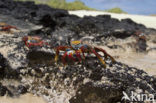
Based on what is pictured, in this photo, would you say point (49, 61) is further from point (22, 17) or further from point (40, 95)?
point (22, 17)

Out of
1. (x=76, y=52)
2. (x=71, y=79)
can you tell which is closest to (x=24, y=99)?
(x=71, y=79)

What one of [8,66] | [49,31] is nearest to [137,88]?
[8,66]

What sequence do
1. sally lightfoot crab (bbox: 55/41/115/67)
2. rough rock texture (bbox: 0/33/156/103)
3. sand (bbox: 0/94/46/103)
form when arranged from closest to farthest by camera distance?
rough rock texture (bbox: 0/33/156/103)
sand (bbox: 0/94/46/103)
sally lightfoot crab (bbox: 55/41/115/67)

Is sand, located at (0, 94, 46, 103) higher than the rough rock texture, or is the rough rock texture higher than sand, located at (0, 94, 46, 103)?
the rough rock texture

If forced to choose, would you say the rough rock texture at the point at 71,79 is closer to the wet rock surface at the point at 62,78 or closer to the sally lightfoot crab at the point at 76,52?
the wet rock surface at the point at 62,78

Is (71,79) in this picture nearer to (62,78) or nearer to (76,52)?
(62,78)

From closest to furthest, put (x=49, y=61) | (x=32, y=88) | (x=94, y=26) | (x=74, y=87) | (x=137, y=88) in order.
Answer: (x=137, y=88) → (x=74, y=87) → (x=32, y=88) → (x=49, y=61) → (x=94, y=26)

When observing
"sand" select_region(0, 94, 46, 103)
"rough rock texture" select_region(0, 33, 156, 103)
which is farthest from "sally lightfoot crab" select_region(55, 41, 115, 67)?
"sand" select_region(0, 94, 46, 103)

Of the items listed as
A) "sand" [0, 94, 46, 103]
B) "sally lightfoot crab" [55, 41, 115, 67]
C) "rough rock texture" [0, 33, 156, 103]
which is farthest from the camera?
"sally lightfoot crab" [55, 41, 115, 67]

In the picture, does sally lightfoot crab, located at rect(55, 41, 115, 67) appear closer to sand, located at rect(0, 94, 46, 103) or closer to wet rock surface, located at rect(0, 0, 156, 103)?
wet rock surface, located at rect(0, 0, 156, 103)

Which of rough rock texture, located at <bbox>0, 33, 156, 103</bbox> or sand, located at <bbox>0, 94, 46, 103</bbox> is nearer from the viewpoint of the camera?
rough rock texture, located at <bbox>0, 33, 156, 103</bbox>

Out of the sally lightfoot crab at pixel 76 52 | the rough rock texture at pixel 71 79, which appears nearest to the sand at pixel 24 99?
the rough rock texture at pixel 71 79
